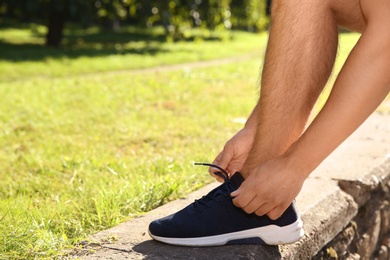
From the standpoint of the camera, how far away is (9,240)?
1.67 metres

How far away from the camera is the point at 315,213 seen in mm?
2041

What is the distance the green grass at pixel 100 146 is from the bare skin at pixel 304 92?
44 centimetres

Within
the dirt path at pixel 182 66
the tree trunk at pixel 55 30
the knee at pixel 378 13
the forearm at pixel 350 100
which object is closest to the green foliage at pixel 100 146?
the forearm at pixel 350 100

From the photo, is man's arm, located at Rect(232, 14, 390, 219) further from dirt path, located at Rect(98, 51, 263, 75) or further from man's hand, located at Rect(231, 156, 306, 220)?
dirt path, located at Rect(98, 51, 263, 75)

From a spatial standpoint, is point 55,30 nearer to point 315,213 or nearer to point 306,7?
point 315,213

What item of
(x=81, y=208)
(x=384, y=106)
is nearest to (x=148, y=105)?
(x=384, y=106)

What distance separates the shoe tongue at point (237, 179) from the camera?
173cm

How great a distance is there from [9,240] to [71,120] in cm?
239

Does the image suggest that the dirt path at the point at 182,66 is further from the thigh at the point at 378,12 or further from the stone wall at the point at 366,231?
the thigh at the point at 378,12

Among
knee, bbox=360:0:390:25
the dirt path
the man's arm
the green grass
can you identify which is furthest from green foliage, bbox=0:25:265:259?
the dirt path

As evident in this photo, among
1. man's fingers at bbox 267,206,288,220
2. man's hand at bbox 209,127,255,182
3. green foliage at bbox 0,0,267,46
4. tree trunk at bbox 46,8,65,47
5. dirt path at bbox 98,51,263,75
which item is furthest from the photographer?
tree trunk at bbox 46,8,65,47

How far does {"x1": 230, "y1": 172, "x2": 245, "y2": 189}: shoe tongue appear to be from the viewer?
173 cm

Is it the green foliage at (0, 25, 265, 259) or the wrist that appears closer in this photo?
the wrist

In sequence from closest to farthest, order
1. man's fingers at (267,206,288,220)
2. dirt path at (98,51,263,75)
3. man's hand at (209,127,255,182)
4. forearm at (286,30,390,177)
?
1. forearm at (286,30,390,177)
2. man's fingers at (267,206,288,220)
3. man's hand at (209,127,255,182)
4. dirt path at (98,51,263,75)
